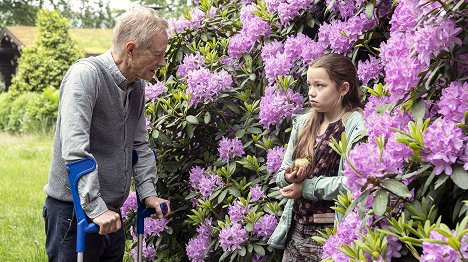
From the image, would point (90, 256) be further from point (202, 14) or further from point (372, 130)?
point (202, 14)

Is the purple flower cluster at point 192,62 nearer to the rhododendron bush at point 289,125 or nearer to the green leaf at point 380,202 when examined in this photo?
the rhododendron bush at point 289,125

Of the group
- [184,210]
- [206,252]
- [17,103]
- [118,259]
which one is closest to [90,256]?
[118,259]

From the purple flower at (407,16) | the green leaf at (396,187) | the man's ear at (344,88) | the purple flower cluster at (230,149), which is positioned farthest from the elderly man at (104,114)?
the green leaf at (396,187)

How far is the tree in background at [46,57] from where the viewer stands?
62.8 feet

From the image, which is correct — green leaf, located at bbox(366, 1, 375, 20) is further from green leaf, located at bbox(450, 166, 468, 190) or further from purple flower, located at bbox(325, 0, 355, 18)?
green leaf, located at bbox(450, 166, 468, 190)

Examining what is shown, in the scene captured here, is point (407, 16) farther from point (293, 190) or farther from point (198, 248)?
point (198, 248)

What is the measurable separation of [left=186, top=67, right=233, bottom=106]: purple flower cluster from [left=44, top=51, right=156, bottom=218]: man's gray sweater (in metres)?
0.54

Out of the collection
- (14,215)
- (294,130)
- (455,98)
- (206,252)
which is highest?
(455,98)

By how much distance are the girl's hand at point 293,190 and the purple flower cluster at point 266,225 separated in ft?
2.16

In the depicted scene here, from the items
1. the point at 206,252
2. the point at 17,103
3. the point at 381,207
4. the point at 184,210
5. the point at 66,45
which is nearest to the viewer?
the point at 381,207

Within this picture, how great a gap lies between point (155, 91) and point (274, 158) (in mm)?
1142

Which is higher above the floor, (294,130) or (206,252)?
(294,130)

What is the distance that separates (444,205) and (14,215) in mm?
6329

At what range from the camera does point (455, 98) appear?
193 centimetres
